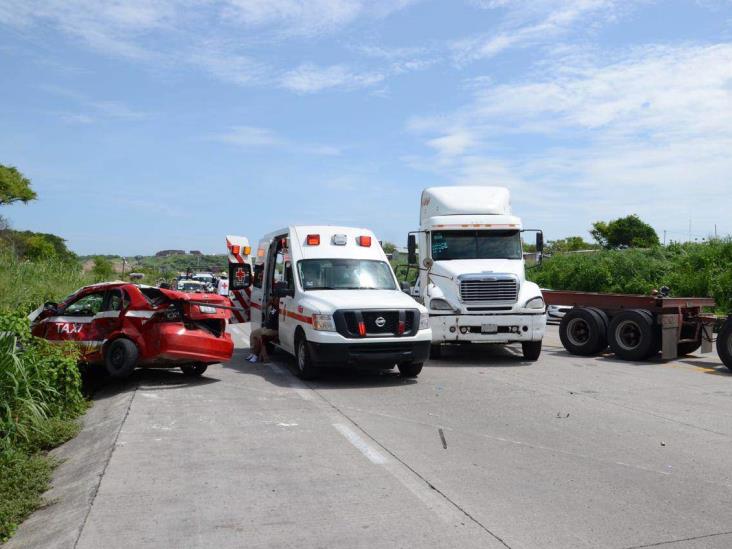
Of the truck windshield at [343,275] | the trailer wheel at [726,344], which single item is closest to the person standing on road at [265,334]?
the truck windshield at [343,275]

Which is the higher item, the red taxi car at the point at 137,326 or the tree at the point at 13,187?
the tree at the point at 13,187

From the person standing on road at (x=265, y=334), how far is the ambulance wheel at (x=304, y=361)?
1968 millimetres

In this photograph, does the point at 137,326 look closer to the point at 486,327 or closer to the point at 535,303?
the point at 486,327

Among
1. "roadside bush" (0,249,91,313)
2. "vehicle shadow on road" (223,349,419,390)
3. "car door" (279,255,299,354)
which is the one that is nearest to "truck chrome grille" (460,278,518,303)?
"vehicle shadow on road" (223,349,419,390)

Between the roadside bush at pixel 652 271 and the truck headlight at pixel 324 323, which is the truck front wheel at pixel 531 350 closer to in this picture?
the truck headlight at pixel 324 323

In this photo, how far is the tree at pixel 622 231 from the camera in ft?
217

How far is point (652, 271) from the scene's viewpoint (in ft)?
108

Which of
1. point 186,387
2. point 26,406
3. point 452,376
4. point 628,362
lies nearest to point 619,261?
point 628,362

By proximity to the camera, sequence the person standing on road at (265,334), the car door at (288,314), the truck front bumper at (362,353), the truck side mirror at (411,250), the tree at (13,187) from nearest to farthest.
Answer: the truck front bumper at (362,353) → the car door at (288,314) → the person standing on road at (265,334) → the truck side mirror at (411,250) → the tree at (13,187)

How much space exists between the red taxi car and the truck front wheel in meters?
6.03

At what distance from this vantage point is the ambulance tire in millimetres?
10906

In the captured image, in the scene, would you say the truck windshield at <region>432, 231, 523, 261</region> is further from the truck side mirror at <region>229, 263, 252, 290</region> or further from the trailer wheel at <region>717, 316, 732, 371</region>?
A: the truck side mirror at <region>229, 263, 252, 290</region>

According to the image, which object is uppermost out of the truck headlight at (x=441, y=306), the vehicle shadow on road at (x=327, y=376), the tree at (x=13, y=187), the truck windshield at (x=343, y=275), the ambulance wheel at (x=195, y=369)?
the tree at (x=13, y=187)

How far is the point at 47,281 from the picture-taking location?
21.4 meters
